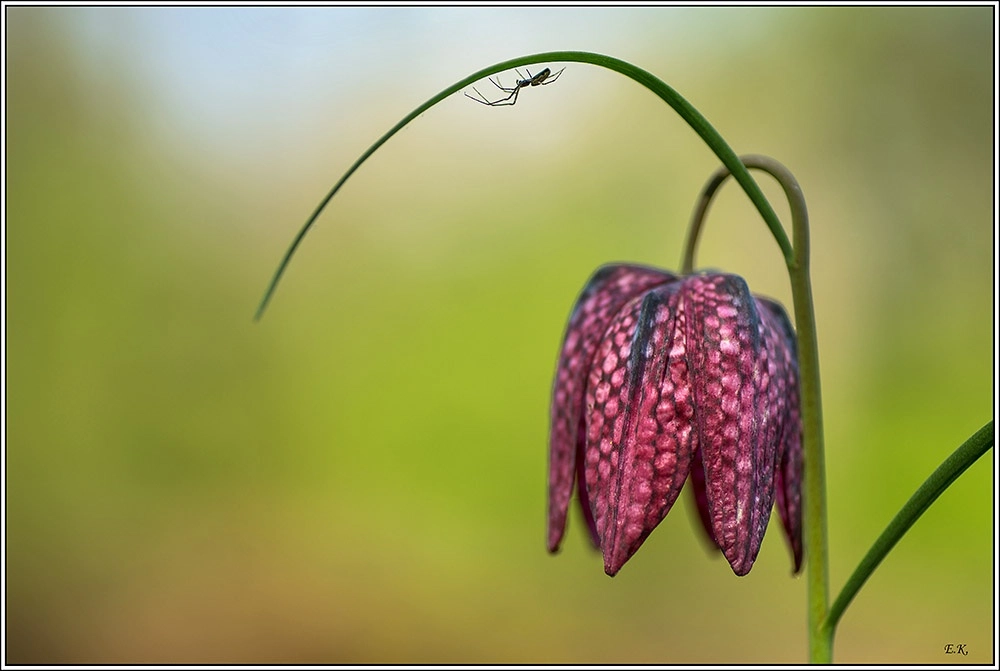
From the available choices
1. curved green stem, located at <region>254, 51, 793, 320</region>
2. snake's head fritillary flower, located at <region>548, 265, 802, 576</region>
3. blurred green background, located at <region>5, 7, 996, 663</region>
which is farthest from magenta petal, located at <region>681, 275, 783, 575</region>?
blurred green background, located at <region>5, 7, 996, 663</region>

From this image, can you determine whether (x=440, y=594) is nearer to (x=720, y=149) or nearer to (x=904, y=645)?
(x=904, y=645)

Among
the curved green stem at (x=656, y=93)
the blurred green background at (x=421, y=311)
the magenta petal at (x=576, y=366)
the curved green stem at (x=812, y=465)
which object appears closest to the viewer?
the curved green stem at (x=656, y=93)

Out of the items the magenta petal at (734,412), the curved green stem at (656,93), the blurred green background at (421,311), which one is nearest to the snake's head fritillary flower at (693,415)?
the magenta petal at (734,412)

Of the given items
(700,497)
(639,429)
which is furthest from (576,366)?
(700,497)

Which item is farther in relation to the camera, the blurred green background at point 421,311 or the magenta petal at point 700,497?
the blurred green background at point 421,311

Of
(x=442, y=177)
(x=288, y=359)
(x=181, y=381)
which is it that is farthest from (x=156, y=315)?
(x=442, y=177)

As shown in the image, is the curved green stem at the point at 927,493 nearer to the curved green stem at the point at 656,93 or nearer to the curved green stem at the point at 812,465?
the curved green stem at the point at 812,465

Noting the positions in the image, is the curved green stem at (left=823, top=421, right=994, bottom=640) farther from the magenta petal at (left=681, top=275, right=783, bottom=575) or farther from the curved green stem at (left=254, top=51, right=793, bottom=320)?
the curved green stem at (left=254, top=51, right=793, bottom=320)
